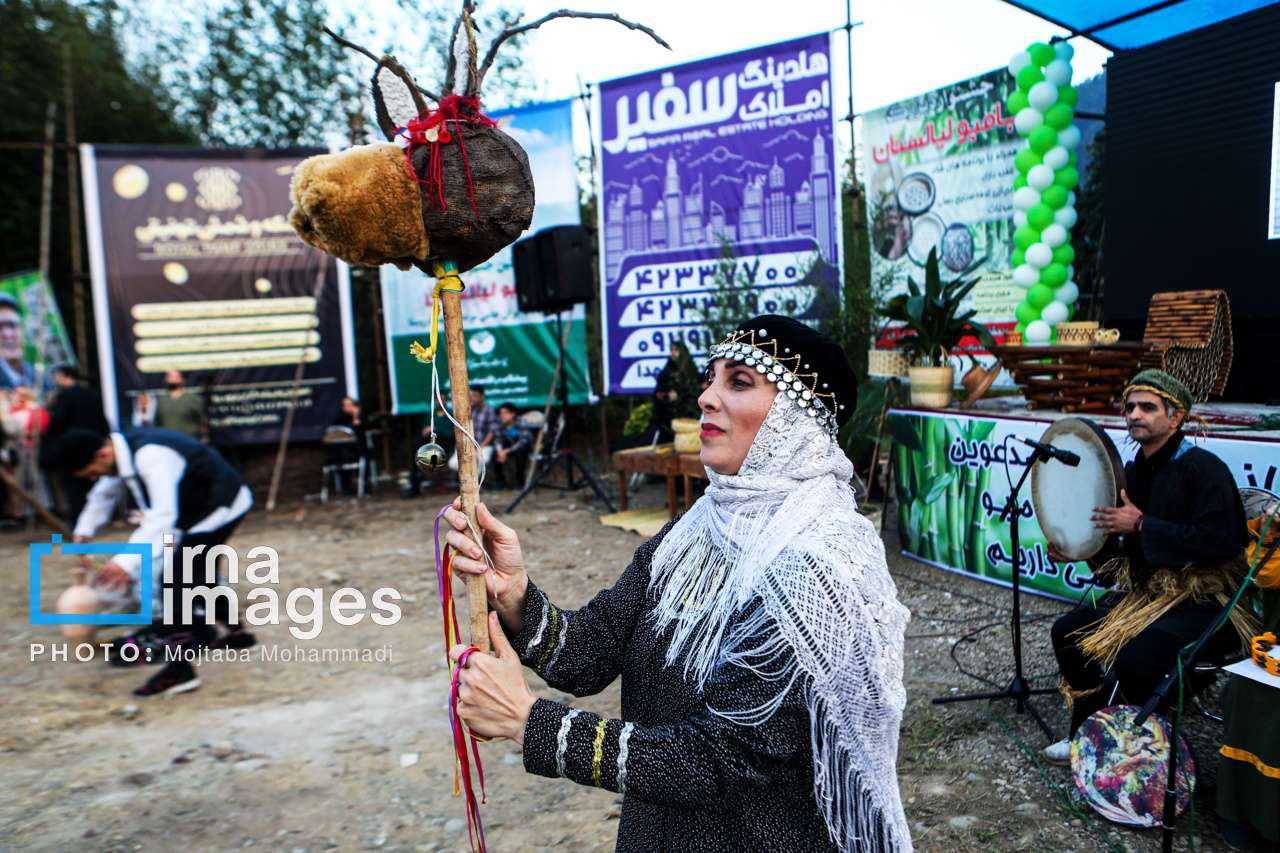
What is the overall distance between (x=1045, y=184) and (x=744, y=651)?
6780 mm

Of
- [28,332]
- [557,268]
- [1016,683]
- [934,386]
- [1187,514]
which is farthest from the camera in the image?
[28,332]

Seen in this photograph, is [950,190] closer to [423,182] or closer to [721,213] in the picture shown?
[721,213]

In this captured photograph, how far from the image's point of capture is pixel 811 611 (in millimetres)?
1406

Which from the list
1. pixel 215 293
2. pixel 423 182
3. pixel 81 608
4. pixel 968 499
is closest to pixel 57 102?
pixel 215 293

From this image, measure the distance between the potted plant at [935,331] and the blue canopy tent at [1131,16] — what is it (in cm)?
310

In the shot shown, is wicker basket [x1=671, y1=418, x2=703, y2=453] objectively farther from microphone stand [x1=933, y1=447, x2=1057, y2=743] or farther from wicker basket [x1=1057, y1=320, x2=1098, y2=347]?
microphone stand [x1=933, y1=447, x2=1057, y2=743]

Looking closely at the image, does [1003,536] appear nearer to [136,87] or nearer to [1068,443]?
[1068,443]

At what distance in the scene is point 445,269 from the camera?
1588 mm

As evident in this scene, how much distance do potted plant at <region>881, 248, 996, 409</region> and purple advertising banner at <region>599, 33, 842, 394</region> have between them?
5.61 ft

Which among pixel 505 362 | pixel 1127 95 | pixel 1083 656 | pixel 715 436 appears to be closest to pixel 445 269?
pixel 715 436

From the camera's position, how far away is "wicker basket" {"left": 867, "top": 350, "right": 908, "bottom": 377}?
605cm

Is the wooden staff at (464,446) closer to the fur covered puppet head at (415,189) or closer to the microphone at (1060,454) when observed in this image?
the fur covered puppet head at (415,189)

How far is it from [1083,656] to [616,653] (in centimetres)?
240

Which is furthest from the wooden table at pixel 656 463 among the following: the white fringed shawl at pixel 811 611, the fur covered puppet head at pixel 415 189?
the fur covered puppet head at pixel 415 189
